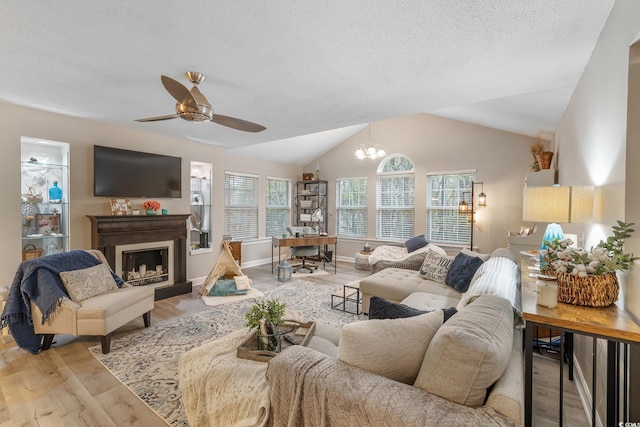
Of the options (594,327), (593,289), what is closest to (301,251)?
(593,289)

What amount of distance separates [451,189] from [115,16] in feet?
19.3

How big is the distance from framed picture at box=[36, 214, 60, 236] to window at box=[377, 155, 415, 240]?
578 centimetres

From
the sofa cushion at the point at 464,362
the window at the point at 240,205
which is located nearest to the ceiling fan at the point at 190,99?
the sofa cushion at the point at 464,362

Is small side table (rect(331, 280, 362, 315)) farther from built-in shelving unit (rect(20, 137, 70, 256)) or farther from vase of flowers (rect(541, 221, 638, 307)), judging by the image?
built-in shelving unit (rect(20, 137, 70, 256))

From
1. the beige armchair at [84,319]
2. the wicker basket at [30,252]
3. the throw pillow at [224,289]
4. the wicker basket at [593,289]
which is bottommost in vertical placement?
the throw pillow at [224,289]

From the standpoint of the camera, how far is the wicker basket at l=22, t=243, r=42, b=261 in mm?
3365

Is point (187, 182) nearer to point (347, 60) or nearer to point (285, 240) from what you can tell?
point (285, 240)

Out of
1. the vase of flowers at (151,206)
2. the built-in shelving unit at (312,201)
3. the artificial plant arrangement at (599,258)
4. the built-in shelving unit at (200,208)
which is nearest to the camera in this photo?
the artificial plant arrangement at (599,258)

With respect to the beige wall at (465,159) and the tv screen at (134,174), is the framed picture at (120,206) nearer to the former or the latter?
the tv screen at (134,174)

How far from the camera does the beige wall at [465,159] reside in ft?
17.4

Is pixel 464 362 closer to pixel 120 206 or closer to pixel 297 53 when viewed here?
pixel 297 53

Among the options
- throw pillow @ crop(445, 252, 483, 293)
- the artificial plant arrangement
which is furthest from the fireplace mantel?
the artificial plant arrangement

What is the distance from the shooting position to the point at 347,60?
2211 mm

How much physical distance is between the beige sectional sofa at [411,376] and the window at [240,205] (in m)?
5.15
